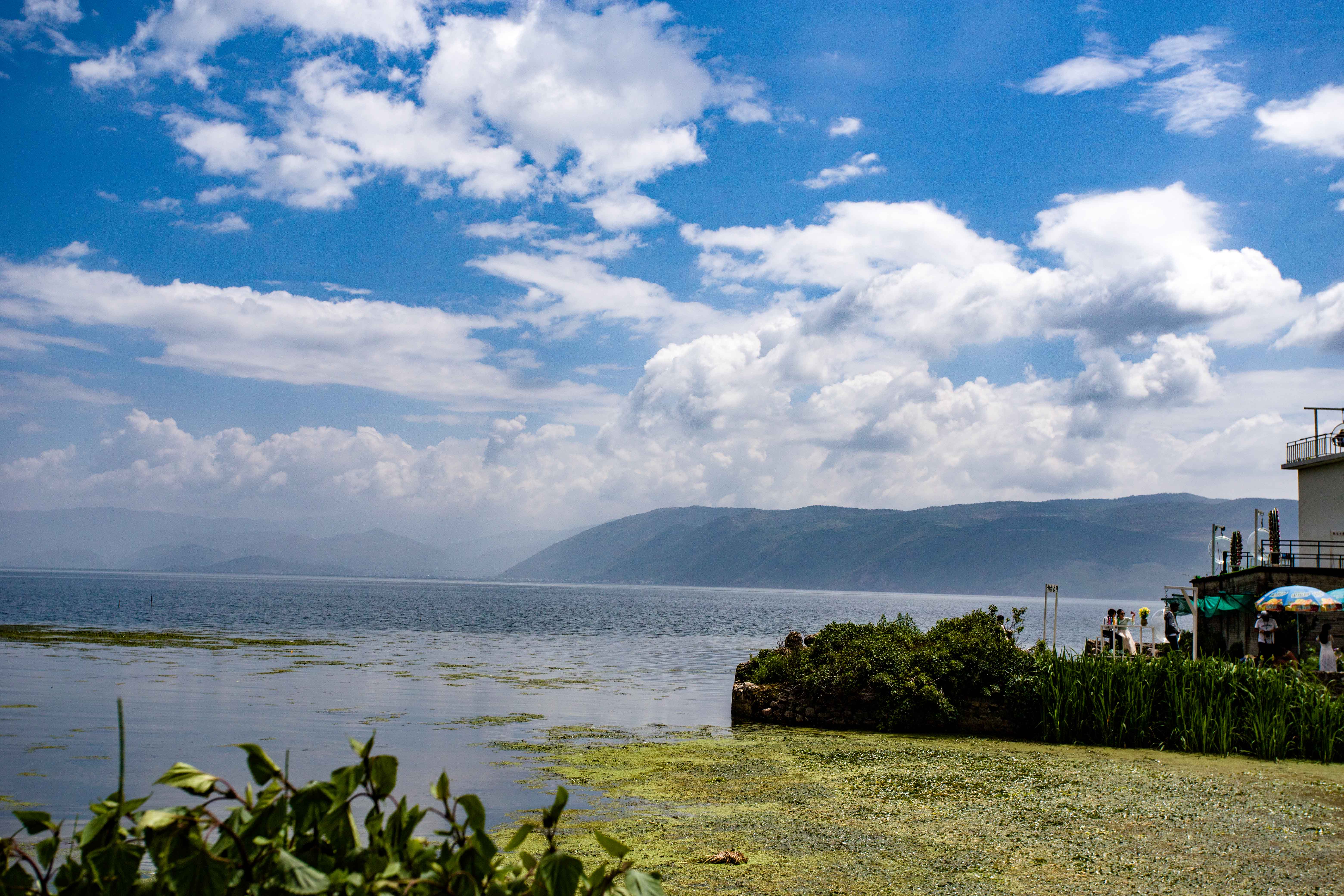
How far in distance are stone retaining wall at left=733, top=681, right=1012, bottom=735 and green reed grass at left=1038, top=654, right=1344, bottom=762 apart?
1.06 meters

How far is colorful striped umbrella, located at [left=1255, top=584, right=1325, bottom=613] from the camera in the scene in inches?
1064

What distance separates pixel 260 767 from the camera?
2594mm

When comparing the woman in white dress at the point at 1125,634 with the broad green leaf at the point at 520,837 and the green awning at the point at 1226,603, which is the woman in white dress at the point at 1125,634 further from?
the broad green leaf at the point at 520,837

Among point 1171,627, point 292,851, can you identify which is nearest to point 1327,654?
point 1171,627

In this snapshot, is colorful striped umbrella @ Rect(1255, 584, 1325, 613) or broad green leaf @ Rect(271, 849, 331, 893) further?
colorful striped umbrella @ Rect(1255, 584, 1325, 613)

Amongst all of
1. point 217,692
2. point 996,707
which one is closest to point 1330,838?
point 996,707

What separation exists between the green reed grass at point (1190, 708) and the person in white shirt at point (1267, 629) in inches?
356

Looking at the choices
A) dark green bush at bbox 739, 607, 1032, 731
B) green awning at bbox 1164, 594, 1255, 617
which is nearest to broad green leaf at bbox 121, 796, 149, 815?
dark green bush at bbox 739, 607, 1032, 731

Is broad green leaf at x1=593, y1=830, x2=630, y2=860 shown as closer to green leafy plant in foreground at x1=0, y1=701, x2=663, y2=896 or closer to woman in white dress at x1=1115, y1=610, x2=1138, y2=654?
green leafy plant in foreground at x1=0, y1=701, x2=663, y2=896

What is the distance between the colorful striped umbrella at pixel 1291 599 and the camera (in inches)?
1064

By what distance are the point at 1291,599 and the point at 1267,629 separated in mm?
1096

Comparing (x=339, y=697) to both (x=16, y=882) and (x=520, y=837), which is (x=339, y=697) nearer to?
(x=16, y=882)

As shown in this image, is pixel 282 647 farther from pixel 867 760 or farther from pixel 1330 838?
pixel 1330 838

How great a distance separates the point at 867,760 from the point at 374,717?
1125 cm
